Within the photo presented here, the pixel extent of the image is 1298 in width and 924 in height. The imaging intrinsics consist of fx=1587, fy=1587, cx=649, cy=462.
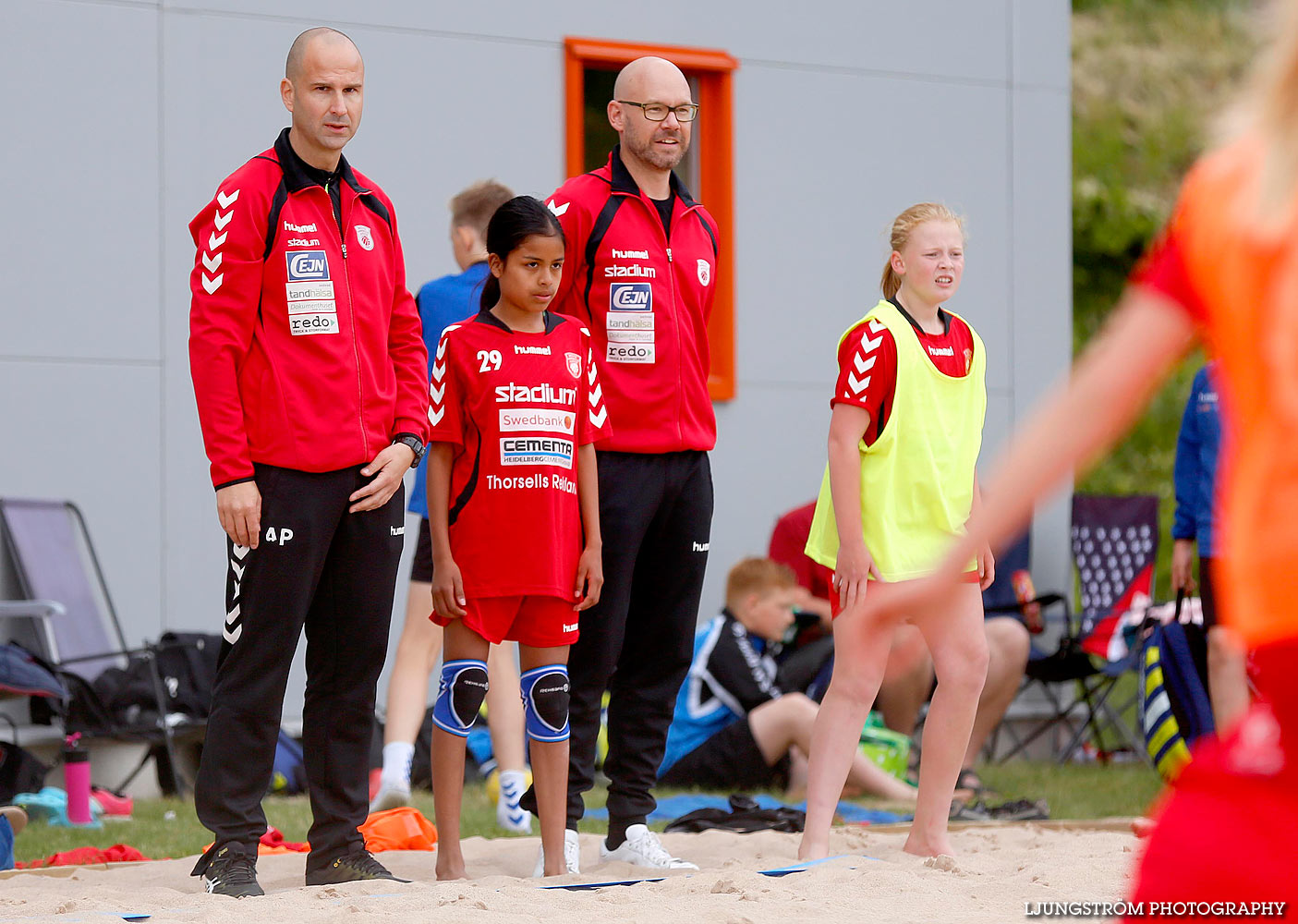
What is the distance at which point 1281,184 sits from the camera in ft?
4.87

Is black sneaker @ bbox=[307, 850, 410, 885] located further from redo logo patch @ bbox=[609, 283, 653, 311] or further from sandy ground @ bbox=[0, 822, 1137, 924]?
redo logo patch @ bbox=[609, 283, 653, 311]

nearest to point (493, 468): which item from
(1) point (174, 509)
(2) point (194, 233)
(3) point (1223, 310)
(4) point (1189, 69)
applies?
(2) point (194, 233)

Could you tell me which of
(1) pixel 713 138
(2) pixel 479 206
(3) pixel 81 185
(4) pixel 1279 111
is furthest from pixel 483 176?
(4) pixel 1279 111

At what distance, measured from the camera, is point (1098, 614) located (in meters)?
8.86

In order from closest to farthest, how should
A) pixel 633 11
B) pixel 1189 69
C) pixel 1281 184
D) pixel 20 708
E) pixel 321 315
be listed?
pixel 1281 184 < pixel 321 315 < pixel 20 708 < pixel 633 11 < pixel 1189 69

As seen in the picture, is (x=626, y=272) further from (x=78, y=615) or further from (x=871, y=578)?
(x=78, y=615)

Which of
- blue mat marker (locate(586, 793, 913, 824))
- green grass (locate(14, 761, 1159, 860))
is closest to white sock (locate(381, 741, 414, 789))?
green grass (locate(14, 761, 1159, 860))

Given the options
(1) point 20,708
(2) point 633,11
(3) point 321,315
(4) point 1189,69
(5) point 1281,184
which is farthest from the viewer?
(4) point 1189,69

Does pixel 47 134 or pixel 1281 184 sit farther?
pixel 47 134

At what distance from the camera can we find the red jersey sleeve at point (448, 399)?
14.5 ft

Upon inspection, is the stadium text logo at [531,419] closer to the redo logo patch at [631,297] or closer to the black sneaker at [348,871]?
the redo logo patch at [631,297]

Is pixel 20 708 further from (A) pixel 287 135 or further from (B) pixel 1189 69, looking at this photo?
(B) pixel 1189 69

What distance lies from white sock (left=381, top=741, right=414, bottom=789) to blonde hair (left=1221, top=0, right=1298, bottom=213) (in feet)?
15.2

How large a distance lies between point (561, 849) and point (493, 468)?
42.8 inches
